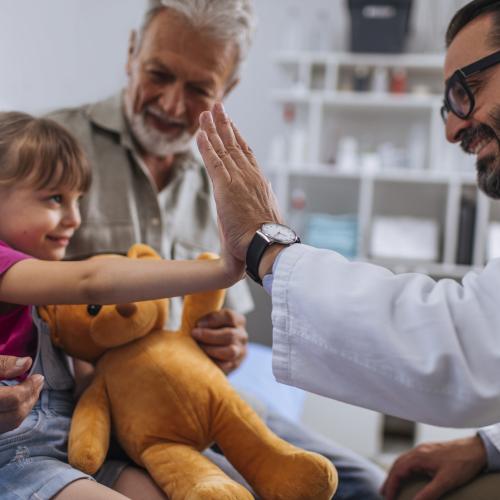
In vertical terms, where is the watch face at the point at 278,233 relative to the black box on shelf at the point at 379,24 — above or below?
below

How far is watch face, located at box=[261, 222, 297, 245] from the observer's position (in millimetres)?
1021

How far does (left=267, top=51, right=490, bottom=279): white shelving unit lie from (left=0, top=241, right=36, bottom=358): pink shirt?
2.72m

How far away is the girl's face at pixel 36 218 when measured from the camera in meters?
1.14

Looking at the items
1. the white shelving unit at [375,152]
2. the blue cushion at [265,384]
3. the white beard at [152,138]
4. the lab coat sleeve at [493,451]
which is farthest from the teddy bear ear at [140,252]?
the white shelving unit at [375,152]

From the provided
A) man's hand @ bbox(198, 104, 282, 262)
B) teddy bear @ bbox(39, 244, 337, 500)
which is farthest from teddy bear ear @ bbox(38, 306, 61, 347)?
man's hand @ bbox(198, 104, 282, 262)

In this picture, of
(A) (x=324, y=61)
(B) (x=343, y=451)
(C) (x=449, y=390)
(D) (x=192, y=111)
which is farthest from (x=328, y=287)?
(A) (x=324, y=61)

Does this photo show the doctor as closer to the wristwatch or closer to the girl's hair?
the wristwatch

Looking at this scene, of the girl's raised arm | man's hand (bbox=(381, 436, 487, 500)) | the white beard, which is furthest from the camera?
the white beard

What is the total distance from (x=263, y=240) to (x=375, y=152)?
3175mm

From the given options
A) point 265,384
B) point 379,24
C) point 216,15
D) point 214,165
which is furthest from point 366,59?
point 214,165

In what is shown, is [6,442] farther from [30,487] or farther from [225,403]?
[225,403]

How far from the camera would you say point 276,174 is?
155 inches

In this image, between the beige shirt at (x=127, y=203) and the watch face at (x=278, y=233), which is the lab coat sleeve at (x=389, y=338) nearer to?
the watch face at (x=278, y=233)

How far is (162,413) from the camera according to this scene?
42.6 inches
